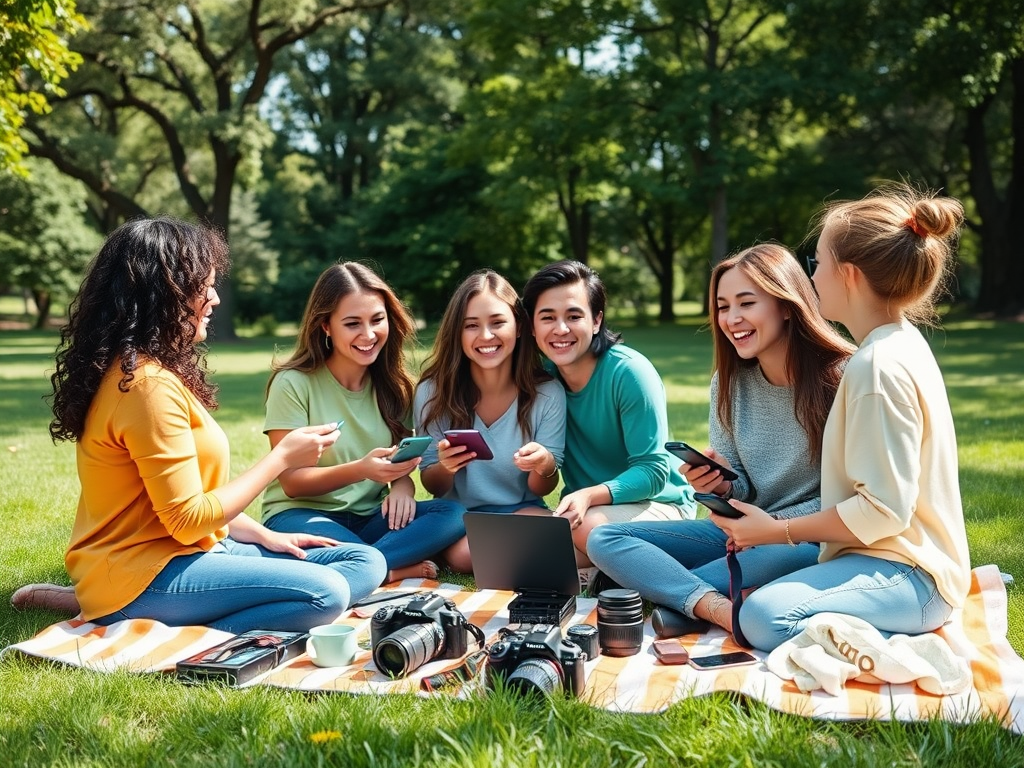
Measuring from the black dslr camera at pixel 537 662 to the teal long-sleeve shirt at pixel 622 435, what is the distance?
1.44 meters

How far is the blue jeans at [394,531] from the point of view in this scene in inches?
176

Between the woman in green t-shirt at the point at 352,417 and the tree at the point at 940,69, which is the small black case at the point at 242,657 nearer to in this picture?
the woman in green t-shirt at the point at 352,417

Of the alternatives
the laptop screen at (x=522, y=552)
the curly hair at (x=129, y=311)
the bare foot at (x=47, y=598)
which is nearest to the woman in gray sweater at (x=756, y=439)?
the laptop screen at (x=522, y=552)

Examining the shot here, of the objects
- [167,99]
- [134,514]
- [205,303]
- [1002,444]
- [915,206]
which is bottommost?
[1002,444]

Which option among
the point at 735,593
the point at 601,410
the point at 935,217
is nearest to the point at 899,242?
the point at 935,217

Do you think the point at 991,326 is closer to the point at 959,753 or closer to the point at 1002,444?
the point at 1002,444

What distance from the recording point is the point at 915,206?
10.4ft

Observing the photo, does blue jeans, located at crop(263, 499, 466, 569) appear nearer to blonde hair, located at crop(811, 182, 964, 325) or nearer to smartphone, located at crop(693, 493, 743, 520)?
smartphone, located at crop(693, 493, 743, 520)

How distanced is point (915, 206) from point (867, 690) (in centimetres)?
158

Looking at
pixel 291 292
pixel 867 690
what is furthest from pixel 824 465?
pixel 291 292

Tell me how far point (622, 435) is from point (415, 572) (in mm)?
1206

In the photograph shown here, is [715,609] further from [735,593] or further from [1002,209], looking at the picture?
[1002,209]

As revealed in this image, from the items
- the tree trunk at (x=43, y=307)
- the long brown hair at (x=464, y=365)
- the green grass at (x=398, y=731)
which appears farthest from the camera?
the tree trunk at (x=43, y=307)

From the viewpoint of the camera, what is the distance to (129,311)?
11.1 ft
